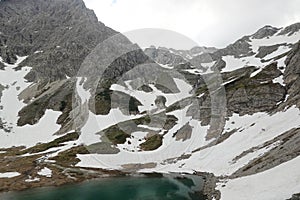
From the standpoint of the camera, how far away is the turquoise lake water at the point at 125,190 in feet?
186

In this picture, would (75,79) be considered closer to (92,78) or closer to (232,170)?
(92,78)

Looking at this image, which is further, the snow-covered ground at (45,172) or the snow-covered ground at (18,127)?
the snow-covered ground at (18,127)

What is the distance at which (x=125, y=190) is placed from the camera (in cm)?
6362

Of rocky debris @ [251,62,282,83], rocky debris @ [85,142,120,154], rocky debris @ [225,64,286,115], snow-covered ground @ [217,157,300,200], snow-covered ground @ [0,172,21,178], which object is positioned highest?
rocky debris @ [251,62,282,83]

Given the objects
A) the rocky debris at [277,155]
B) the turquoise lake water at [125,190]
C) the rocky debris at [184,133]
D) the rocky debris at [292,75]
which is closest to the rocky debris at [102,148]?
the rocky debris at [184,133]

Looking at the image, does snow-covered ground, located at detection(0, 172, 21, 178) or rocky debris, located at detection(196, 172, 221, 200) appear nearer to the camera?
rocky debris, located at detection(196, 172, 221, 200)

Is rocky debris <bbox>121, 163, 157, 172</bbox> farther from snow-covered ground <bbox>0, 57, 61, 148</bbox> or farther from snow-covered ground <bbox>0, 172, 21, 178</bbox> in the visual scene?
snow-covered ground <bbox>0, 57, 61, 148</bbox>

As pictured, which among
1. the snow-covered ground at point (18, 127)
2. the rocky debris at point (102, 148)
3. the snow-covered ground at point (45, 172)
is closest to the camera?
the snow-covered ground at point (45, 172)

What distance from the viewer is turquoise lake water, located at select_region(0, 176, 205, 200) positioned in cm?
5659

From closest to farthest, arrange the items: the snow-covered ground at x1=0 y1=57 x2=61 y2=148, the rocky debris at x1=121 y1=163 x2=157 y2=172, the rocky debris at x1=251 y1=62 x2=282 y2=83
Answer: the rocky debris at x1=121 y1=163 x2=157 y2=172
the rocky debris at x1=251 y1=62 x2=282 y2=83
the snow-covered ground at x1=0 y1=57 x2=61 y2=148

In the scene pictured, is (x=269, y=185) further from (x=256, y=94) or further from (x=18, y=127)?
(x=18, y=127)

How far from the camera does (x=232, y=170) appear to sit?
2324 inches

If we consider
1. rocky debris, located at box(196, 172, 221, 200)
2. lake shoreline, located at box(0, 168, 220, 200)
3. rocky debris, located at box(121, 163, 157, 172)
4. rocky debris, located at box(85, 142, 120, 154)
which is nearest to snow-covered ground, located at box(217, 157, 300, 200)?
rocky debris, located at box(196, 172, 221, 200)

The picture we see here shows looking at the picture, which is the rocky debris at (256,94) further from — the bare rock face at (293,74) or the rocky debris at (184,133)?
the rocky debris at (184,133)
